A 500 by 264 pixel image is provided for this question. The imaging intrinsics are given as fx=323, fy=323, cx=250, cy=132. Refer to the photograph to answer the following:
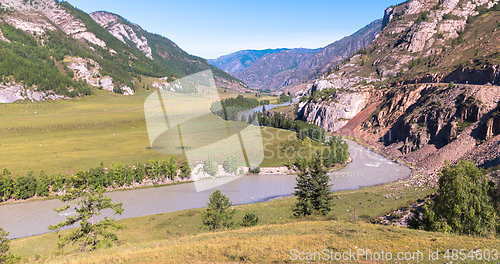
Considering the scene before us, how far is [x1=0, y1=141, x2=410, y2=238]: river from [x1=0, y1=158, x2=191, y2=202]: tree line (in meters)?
3.27

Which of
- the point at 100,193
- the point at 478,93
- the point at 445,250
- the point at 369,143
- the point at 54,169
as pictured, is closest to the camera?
the point at 445,250

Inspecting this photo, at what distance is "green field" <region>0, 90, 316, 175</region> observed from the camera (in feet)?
327

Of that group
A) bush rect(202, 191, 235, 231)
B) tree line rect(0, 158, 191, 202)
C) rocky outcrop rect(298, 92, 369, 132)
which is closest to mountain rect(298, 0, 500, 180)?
rocky outcrop rect(298, 92, 369, 132)

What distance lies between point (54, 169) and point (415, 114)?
123466 millimetres

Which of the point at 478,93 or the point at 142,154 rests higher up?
the point at 478,93

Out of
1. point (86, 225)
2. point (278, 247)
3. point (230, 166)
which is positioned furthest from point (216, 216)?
point (230, 166)

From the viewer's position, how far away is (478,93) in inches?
4203

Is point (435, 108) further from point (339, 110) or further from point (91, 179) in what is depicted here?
point (91, 179)

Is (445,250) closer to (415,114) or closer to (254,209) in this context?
(254,209)

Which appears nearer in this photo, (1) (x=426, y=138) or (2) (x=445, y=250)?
(2) (x=445, y=250)

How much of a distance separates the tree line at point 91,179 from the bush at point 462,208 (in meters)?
A: 61.6

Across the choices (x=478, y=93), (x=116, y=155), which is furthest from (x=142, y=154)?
(x=478, y=93)

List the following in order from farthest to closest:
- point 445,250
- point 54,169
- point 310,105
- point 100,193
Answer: point 310,105 < point 54,169 < point 100,193 < point 445,250

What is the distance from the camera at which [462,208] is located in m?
34.9
